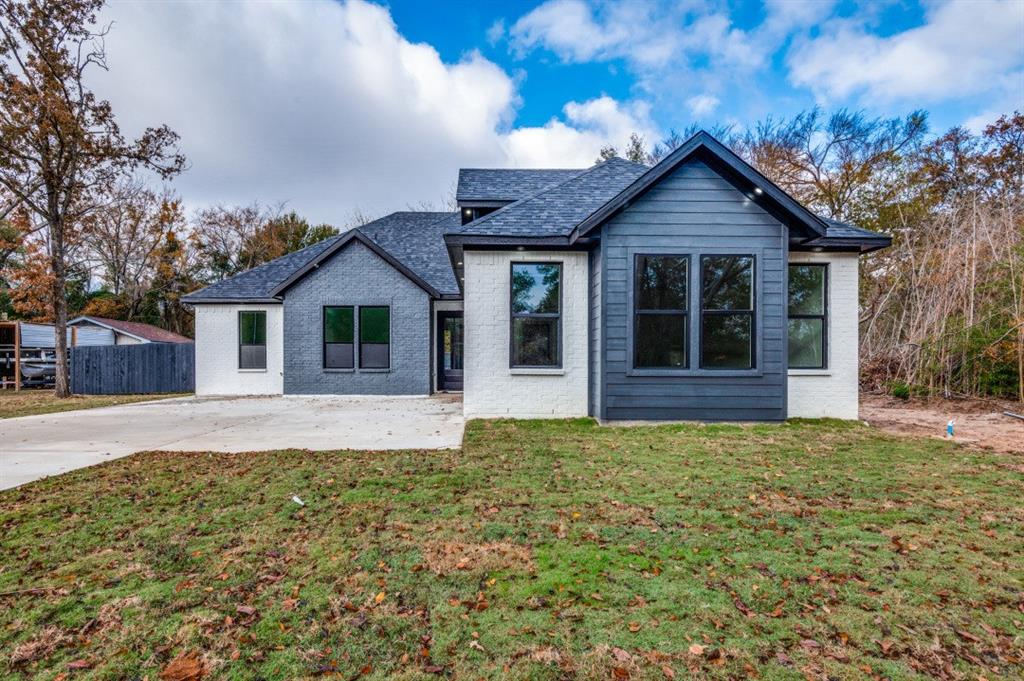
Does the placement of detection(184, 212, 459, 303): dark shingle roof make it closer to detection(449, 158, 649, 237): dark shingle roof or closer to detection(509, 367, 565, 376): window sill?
detection(449, 158, 649, 237): dark shingle roof

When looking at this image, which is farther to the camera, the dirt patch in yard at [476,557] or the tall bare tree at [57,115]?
the tall bare tree at [57,115]

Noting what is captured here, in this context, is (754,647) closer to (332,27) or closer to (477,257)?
(477,257)

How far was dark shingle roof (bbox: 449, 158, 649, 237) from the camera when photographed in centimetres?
835

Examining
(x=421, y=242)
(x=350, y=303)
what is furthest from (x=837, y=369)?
(x=421, y=242)

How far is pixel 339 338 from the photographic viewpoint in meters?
13.4

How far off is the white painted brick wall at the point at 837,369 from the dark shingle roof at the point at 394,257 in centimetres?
896

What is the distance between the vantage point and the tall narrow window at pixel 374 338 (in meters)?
13.3

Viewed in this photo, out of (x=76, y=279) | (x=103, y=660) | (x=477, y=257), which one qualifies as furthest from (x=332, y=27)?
(x=76, y=279)

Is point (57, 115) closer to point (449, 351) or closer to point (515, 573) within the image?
point (449, 351)

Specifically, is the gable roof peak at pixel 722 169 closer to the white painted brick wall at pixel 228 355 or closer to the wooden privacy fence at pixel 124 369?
the white painted brick wall at pixel 228 355

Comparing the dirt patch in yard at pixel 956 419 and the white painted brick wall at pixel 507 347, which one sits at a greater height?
the white painted brick wall at pixel 507 347

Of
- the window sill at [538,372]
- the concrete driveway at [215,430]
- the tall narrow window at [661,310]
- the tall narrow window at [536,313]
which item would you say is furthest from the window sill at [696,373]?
the concrete driveway at [215,430]

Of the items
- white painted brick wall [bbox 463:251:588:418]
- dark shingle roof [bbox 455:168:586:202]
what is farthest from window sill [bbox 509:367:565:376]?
dark shingle roof [bbox 455:168:586:202]

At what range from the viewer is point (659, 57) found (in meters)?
15.2
